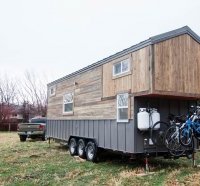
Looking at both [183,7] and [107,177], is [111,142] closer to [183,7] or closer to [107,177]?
[107,177]

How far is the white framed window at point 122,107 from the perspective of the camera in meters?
9.51

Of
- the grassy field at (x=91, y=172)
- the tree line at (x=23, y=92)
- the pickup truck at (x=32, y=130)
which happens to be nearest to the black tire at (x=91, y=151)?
the grassy field at (x=91, y=172)

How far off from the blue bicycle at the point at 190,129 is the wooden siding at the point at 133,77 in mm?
1800

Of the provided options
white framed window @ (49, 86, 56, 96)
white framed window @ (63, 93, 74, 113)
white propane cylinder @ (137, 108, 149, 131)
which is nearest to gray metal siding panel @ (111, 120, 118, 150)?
white propane cylinder @ (137, 108, 149, 131)

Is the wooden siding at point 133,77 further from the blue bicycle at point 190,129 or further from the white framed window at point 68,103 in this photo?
the white framed window at point 68,103

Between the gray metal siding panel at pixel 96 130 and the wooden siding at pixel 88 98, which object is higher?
the wooden siding at pixel 88 98

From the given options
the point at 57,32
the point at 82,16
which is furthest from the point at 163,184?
the point at 57,32

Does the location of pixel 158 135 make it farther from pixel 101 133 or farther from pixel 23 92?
pixel 23 92

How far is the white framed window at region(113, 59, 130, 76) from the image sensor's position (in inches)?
383

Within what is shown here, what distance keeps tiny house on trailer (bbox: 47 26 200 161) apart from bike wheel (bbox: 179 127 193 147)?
2.08ft

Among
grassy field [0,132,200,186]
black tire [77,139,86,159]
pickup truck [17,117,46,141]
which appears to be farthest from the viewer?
pickup truck [17,117,46,141]

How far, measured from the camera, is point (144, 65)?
8852 mm

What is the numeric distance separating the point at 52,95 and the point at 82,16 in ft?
14.0

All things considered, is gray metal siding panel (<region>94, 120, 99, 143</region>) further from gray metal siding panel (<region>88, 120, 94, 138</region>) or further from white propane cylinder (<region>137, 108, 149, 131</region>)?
white propane cylinder (<region>137, 108, 149, 131</region>)
